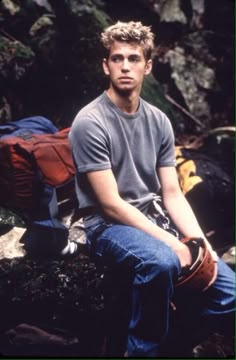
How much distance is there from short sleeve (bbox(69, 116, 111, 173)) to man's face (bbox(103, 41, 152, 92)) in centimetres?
45

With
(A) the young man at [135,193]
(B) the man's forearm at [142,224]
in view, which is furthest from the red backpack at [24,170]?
(B) the man's forearm at [142,224]

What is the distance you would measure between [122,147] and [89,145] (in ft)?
1.11

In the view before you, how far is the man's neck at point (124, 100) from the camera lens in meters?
4.15

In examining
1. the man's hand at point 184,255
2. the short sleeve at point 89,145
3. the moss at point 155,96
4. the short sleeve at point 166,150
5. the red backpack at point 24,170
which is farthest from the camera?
the moss at point 155,96

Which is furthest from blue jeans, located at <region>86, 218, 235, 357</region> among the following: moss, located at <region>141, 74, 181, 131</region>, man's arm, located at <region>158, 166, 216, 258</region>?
moss, located at <region>141, 74, 181, 131</region>

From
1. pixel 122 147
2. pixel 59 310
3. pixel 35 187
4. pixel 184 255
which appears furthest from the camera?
pixel 59 310

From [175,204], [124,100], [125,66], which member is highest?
[125,66]

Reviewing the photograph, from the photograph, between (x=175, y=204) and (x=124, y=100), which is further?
(x=175, y=204)

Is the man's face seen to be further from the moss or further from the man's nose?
the moss

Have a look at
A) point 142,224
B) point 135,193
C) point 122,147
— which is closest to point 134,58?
point 122,147

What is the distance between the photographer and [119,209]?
3.82 metres

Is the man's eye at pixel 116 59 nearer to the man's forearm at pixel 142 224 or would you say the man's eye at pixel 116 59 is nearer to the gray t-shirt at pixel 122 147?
the gray t-shirt at pixel 122 147

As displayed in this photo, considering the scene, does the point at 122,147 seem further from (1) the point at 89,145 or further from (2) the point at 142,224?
(2) the point at 142,224

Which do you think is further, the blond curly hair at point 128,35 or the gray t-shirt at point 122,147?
the blond curly hair at point 128,35
